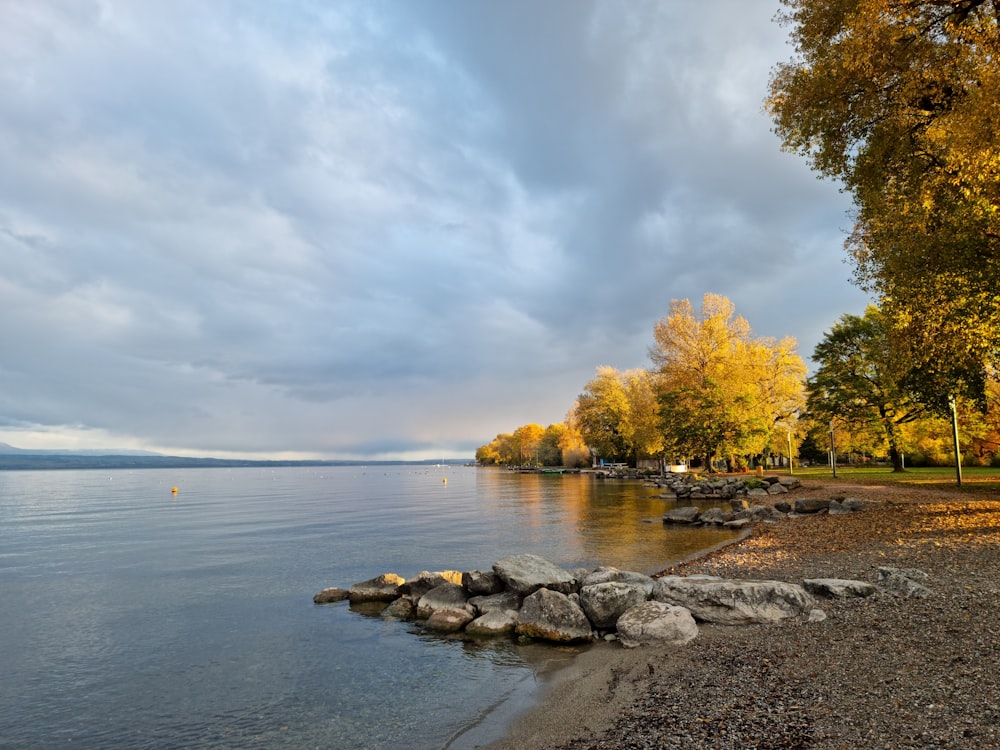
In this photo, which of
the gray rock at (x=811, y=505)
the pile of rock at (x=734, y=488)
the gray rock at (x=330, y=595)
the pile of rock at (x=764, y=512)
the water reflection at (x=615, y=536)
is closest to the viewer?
the gray rock at (x=330, y=595)

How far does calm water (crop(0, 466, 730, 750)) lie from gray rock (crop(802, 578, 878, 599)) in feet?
17.7

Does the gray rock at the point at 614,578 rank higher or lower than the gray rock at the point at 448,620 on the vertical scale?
higher

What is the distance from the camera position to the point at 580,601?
1274 centimetres

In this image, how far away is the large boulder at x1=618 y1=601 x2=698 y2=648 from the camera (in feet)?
34.5

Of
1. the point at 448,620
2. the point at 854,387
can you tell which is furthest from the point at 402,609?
the point at 854,387

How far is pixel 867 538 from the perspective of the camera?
56.4 feet

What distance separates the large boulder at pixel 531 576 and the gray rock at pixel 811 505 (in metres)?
18.6

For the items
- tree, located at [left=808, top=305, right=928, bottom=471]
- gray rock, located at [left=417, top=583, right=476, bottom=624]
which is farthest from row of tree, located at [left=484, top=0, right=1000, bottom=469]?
tree, located at [left=808, top=305, right=928, bottom=471]

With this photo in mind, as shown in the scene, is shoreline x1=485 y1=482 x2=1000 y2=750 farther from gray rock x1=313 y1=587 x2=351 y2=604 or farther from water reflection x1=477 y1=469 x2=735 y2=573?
gray rock x1=313 y1=587 x2=351 y2=604

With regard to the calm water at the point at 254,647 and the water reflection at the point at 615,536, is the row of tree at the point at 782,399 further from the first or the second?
the calm water at the point at 254,647

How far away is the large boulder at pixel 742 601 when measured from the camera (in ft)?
34.9

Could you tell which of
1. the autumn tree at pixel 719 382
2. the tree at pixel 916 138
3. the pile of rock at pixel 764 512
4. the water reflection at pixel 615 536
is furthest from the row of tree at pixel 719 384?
the tree at pixel 916 138

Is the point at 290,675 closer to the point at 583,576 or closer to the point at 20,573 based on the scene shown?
the point at 583,576

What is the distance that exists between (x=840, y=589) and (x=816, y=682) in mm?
4681
